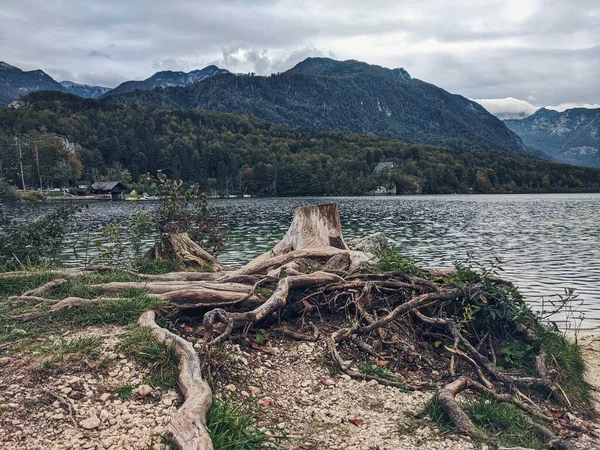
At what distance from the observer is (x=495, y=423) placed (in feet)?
19.1

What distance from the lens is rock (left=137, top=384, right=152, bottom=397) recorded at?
516cm

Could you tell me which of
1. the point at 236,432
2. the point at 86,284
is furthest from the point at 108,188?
the point at 236,432

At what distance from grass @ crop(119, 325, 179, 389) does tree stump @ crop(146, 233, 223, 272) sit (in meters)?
6.87

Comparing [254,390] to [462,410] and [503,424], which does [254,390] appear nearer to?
[462,410]

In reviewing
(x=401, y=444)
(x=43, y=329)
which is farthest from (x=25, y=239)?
(x=401, y=444)

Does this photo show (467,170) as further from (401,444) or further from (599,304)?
(401,444)

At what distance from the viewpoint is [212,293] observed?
26.6ft

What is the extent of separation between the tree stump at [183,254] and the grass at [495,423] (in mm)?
8756

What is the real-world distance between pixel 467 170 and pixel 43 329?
197 m

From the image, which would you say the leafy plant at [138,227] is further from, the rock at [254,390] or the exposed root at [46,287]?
the rock at [254,390]

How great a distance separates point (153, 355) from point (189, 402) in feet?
4.62

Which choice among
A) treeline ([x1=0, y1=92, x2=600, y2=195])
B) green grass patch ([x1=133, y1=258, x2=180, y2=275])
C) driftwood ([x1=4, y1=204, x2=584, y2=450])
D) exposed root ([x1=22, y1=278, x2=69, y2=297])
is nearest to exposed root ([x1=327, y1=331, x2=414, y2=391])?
driftwood ([x1=4, y1=204, x2=584, y2=450])

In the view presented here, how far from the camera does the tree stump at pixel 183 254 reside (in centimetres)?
1329

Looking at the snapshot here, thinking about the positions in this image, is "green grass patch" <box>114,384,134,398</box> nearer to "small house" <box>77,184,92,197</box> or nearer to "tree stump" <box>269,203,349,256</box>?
"tree stump" <box>269,203,349,256</box>
